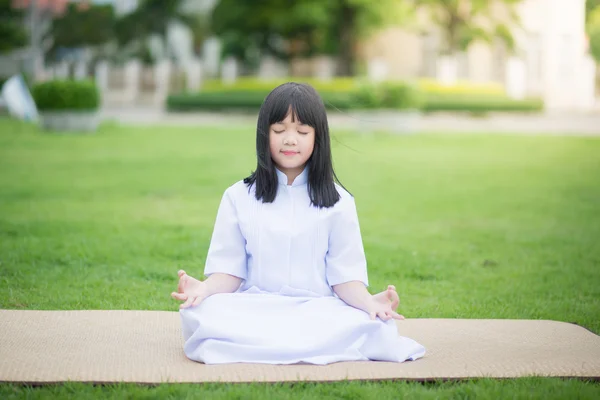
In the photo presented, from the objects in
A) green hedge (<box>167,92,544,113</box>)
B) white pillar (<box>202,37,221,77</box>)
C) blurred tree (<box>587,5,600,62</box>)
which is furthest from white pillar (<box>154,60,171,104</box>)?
blurred tree (<box>587,5,600,62</box>)

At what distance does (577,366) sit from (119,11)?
116ft

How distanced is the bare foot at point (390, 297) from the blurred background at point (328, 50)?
2051 cm

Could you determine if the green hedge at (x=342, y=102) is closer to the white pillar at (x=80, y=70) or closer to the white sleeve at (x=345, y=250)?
the white pillar at (x=80, y=70)

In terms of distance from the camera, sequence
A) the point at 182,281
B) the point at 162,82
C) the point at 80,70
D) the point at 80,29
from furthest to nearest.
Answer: the point at 80,70, the point at 80,29, the point at 162,82, the point at 182,281

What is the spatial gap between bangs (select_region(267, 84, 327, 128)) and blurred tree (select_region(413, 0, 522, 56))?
2599 centimetres

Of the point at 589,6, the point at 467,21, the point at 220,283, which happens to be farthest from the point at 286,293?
the point at 589,6

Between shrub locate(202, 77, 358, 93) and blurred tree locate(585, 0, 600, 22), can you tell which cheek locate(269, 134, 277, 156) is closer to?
shrub locate(202, 77, 358, 93)

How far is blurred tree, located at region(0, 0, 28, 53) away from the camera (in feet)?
103

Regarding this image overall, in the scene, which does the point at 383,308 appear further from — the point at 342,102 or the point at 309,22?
the point at 309,22

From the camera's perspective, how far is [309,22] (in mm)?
26547

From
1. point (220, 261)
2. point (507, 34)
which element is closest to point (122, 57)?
point (507, 34)

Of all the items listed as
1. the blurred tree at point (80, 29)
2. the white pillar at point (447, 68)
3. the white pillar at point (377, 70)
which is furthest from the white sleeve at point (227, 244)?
the blurred tree at point (80, 29)

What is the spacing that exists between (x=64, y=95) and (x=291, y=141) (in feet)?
45.0

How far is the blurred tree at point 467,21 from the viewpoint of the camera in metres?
28.5
